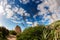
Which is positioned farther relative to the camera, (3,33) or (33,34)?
(3,33)

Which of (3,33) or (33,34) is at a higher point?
(3,33)

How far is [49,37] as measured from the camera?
109 ft

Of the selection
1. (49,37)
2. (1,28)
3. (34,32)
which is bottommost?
(49,37)

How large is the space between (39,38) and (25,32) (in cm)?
435

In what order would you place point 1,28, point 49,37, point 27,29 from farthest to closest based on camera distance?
point 1,28 → point 27,29 → point 49,37

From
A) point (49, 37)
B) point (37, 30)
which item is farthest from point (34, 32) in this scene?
point (49, 37)

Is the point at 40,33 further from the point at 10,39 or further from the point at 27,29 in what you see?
the point at 10,39

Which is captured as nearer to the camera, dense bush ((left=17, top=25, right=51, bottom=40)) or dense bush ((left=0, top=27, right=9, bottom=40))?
dense bush ((left=17, top=25, right=51, bottom=40))

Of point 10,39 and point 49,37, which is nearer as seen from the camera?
point 49,37

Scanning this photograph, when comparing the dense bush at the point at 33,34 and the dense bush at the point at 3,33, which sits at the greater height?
the dense bush at the point at 3,33

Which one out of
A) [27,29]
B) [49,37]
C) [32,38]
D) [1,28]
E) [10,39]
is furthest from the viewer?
[10,39]

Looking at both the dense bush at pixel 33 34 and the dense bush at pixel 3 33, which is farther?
the dense bush at pixel 3 33

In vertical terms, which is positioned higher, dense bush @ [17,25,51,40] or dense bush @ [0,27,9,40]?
dense bush @ [0,27,9,40]

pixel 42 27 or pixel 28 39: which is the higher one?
pixel 42 27
